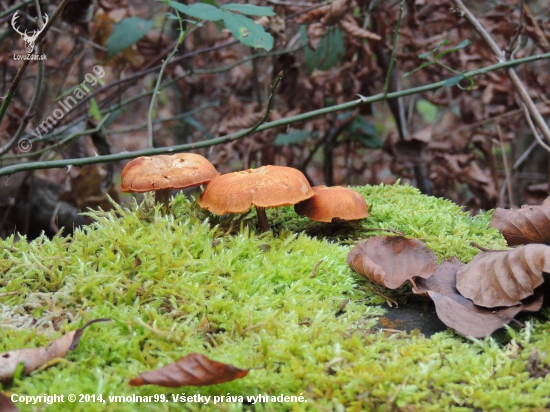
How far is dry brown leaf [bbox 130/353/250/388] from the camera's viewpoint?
44.2 inches

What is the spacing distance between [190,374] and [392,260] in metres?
1.06

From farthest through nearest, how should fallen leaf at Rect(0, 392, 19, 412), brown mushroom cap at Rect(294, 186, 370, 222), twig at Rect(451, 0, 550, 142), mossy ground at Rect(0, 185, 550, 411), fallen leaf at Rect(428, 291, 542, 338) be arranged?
twig at Rect(451, 0, 550, 142), brown mushroom cap at Rect(294, 186, 370, 222), fallen leaf at Rect(428, 291, 542, 338), mossy ground at Rect(0, 185, 550, 411), fallen leaf at Rect(0, 392, 19, 412)

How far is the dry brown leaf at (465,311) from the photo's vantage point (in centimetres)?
144

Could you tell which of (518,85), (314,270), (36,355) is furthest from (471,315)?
(518,85)

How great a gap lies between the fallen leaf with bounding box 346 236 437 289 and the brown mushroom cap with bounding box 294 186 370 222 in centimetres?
33

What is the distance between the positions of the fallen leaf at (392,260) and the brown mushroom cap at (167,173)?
884mm

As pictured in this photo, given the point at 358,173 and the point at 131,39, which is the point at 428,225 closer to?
the point at 131,39

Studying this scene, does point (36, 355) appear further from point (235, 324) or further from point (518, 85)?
point (518, 85)

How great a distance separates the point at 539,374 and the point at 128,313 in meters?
1.34

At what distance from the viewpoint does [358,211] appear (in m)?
2.30

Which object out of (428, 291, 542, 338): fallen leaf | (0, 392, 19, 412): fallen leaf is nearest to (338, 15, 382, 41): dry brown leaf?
(428, 291, 542, 338): fallen leaf

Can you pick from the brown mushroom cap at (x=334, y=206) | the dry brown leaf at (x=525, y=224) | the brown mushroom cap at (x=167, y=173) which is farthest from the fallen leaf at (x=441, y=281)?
the brown mushroom cap at (x=167, y=173)

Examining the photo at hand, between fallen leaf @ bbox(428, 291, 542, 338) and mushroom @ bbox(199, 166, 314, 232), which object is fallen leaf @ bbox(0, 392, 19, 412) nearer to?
mushroom @ bbox(199, 166, 314, 232)

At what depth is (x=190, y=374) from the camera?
114 cm
